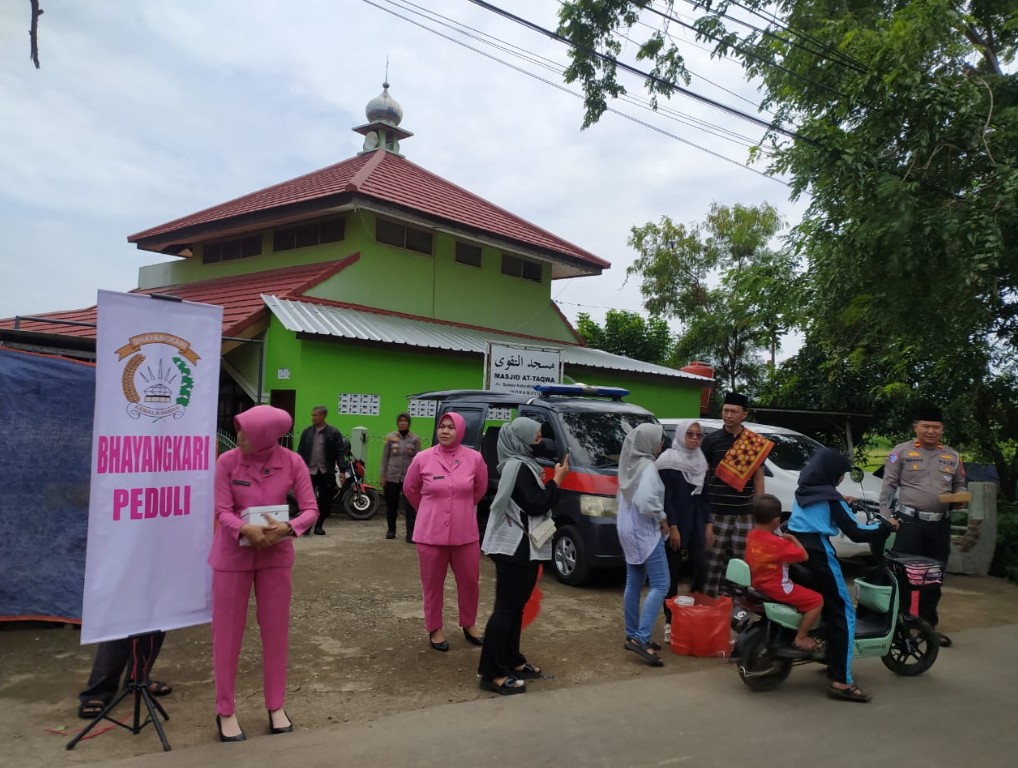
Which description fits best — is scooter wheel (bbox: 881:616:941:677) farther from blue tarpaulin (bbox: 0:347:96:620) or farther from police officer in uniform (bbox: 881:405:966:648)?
blue tarpaulin (bbox: 0:347:96:620)

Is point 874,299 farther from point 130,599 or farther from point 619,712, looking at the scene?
point 130,599

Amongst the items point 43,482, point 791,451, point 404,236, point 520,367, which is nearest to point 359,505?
point 520,367

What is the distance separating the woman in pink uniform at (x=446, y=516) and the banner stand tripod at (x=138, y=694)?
6.72 ft

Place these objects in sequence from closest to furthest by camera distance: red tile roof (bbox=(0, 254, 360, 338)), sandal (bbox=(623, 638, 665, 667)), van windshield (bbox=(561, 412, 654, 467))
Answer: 1. sandal (bbox=(623, 638, 665, 667))
2. van windshield (bbox=(561, 412, 654, 467))
3. red tile roof (bbox=(0, 254, 360, 338))

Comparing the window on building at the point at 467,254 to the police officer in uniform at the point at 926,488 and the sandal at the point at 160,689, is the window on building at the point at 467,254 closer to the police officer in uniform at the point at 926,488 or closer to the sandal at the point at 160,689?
the police officer in uniform at the point at 926,488

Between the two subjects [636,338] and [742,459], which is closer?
[742,459]

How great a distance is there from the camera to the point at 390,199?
1590cm

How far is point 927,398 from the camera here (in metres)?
15.0

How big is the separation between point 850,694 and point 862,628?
55 centimetres

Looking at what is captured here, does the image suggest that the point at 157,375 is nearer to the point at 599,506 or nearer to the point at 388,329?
the point at 599,506

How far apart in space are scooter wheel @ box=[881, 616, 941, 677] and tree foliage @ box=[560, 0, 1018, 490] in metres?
4.70

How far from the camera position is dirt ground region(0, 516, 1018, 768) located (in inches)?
171

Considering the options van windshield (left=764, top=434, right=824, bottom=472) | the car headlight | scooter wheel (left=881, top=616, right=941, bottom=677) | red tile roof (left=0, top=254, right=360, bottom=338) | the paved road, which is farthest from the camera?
red tile roof (left=0, top=254, right=360, bottom=338)

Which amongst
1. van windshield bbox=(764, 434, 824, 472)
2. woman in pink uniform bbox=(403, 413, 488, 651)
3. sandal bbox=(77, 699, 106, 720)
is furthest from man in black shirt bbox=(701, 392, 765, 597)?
sandal bbox=(77, 699, 106, 720)
